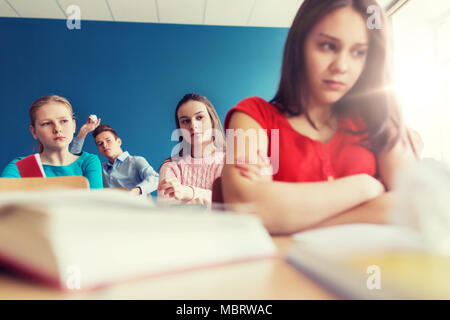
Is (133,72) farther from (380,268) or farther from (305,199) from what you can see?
(380,268)

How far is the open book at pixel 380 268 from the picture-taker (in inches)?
3.4

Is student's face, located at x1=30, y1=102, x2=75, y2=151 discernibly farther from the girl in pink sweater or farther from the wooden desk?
the wooden desk

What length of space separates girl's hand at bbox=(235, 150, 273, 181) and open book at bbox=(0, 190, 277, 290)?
273 millimetres

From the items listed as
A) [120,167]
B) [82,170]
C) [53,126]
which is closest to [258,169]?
[82,170]

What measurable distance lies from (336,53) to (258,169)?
0.23m

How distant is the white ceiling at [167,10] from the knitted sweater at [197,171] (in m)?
1.02

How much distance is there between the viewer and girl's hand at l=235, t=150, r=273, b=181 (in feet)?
1.34

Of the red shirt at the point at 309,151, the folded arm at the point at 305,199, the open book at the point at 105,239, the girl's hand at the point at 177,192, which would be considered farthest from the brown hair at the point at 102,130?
the open book at the point at 105,239

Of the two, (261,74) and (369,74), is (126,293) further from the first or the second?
(261,74)

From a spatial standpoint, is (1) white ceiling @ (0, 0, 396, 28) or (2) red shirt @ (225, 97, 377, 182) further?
(1) white ceiling @ (0, 0, 396, 28)

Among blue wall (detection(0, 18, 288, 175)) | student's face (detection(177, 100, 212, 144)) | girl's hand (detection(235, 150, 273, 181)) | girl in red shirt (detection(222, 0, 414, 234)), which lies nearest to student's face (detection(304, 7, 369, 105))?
girl in red shirt (detection(222, 0, 414, 234))

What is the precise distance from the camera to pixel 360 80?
1.70 feet

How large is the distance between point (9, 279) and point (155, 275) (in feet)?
0.17

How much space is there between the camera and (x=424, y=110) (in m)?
1.11
